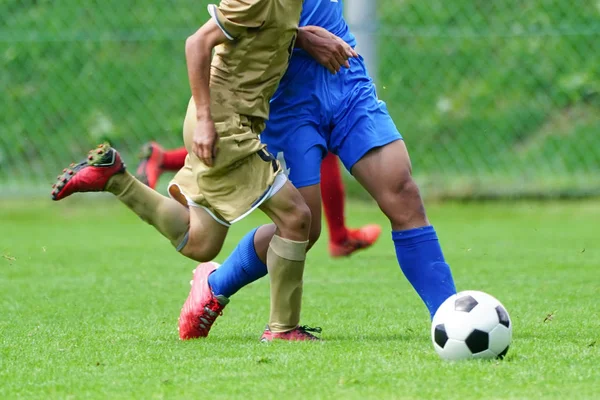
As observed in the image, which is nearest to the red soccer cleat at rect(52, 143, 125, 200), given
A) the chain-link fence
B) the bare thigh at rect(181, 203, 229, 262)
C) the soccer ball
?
the bare thigh at rect(181, 203, 229, 262)

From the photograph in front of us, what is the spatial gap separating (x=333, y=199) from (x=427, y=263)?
2.68m

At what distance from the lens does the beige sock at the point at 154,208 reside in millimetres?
4527

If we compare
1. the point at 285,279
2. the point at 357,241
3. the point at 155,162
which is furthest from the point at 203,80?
the point at 155,162

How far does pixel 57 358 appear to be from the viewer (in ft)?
12.5

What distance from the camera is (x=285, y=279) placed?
4262 mm

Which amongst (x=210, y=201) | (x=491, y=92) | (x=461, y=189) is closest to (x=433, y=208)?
(x=461, y=189)

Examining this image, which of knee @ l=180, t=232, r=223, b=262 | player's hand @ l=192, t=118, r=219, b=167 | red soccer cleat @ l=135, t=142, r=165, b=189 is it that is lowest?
red soccer cleat @ l=135, t=142, r=165, b=189

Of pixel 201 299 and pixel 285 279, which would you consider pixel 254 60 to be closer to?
pixel 285 279

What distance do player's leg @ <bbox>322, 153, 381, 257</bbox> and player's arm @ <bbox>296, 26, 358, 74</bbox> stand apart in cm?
260

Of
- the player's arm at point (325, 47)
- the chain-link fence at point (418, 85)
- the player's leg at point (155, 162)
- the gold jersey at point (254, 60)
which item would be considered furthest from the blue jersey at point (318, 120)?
the chain-link fence at point (418, 85)

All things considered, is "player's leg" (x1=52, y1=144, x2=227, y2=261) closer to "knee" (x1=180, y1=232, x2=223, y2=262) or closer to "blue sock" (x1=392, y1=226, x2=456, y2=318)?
"knee" (x1=180, y1=232, x2=223, y2=262)

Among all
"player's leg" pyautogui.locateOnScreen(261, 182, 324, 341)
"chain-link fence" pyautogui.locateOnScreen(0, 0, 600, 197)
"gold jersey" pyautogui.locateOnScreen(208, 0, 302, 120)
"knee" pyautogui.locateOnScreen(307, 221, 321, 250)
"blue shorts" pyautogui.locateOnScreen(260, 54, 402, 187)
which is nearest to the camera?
"gold jersey" pyautogui.locateOnScreen(208, 0, 302, 120)

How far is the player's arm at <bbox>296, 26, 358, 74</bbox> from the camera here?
4.34 meters

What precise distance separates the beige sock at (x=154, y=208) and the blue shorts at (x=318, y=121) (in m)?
0.45
